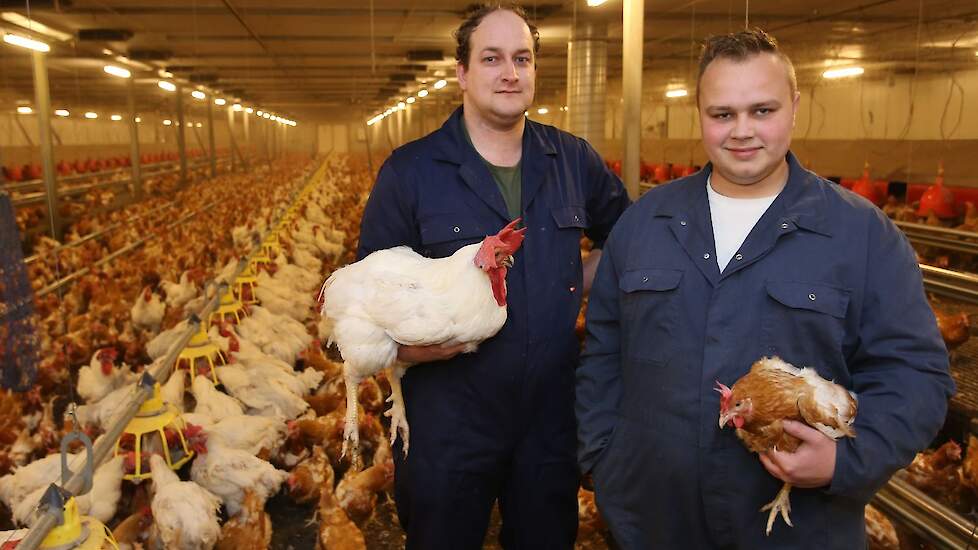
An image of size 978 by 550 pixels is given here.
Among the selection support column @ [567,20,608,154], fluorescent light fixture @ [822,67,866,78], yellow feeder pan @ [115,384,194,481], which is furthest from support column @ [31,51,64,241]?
fluorescent light fixture @ [822,67,866,78]

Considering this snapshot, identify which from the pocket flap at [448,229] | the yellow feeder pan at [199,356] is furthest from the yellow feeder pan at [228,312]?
the pocket flap at [448,229]

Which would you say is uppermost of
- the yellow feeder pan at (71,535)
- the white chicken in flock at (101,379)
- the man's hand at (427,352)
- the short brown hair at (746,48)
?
the short brown hair at (746,48)

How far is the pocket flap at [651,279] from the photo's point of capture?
141 cm

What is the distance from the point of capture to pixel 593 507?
2.94 meters

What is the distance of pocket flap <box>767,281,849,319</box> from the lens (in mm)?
1270

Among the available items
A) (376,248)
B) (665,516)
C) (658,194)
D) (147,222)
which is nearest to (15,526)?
(376,248)

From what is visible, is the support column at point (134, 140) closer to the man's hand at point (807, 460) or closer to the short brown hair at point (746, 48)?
the short brown hair at point (746, 48)

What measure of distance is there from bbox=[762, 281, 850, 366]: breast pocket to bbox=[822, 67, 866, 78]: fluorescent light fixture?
826 centimetres

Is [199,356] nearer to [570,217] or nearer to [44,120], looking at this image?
[44,120]

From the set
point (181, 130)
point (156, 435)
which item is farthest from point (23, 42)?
point (181, 130)

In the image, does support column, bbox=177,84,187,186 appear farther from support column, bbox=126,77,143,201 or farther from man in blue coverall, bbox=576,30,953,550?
man in blue coverall, bbox=576,30,953,550

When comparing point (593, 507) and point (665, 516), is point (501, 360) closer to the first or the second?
point (665, 516)

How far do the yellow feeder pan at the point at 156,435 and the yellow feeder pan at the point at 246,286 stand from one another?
212 cm

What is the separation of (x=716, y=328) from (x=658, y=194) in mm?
373
